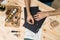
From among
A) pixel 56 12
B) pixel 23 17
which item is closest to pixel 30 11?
pixel 23 17

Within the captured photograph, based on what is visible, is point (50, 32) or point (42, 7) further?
point (42, 7)

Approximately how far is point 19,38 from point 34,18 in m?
0.25

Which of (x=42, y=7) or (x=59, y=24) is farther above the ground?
(x=42, y=7)

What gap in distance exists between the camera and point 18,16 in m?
1.58

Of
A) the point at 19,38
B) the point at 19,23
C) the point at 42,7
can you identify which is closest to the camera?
the point at 19,38

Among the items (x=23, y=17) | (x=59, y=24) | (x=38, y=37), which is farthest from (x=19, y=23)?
(x=59, y=24)

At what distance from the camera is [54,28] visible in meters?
1.48

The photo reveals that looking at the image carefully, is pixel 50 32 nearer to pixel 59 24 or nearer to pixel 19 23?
pixel 59 24

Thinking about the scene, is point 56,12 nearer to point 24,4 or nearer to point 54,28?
point 54,28

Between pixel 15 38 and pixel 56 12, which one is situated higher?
pixel 56 12

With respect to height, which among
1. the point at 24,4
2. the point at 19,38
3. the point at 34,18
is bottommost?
the point at 19,38

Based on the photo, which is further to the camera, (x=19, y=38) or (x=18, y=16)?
(x=18, y=16)

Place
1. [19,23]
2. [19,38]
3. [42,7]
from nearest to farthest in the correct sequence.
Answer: [19,38] < [19,23] < [42,7]

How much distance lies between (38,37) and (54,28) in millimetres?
170
